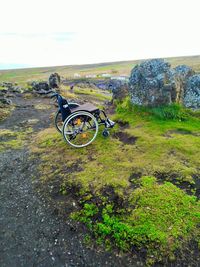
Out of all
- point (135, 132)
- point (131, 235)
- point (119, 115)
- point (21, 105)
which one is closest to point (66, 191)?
point (131, 235)

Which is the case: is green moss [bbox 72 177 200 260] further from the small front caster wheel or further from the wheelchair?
the small front caster wheel

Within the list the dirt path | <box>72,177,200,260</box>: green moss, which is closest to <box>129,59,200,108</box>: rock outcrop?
<box>72,177,200,260</box>: green moss

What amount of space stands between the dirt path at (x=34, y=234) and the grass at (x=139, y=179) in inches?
15.0

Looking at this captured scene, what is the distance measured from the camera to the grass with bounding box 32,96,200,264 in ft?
16.1

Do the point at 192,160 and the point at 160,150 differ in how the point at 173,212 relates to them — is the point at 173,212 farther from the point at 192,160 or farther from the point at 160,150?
the point at 160,150

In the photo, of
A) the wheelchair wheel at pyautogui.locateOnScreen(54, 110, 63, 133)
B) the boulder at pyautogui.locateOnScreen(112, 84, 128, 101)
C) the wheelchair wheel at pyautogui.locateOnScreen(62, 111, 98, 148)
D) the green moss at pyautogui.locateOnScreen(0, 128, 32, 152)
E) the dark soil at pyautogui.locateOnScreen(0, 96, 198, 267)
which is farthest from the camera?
the boulder at pyautogui.locateOnScreen(112, 84, 128, 101)

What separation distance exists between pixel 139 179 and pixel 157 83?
20.3 feet

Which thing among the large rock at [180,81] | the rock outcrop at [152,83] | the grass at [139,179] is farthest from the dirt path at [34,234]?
the large rock at [180,81]

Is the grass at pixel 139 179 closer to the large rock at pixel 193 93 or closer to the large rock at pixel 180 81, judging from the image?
the large rock at pixel 193 93

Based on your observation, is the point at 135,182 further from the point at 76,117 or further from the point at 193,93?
the point at 193,93

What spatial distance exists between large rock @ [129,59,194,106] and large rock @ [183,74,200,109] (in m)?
0.30

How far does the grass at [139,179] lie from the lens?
4.90 m

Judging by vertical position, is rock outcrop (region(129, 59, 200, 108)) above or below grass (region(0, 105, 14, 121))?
above

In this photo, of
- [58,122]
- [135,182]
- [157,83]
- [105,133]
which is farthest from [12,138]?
[157,83]
